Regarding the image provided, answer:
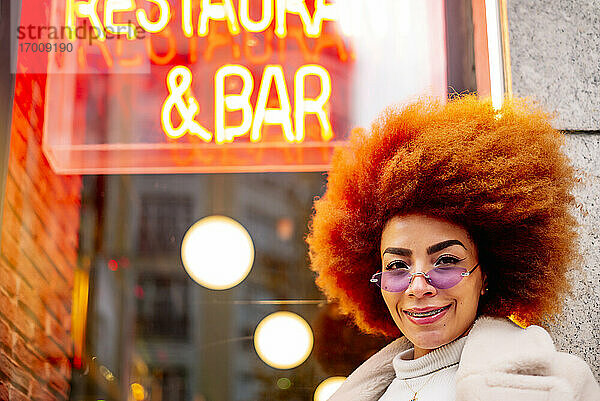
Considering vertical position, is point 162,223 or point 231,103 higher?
point 231,103

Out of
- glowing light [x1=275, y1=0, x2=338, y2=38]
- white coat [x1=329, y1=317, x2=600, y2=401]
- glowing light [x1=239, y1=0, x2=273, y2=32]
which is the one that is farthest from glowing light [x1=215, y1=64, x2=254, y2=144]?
white coat [x1=329, y1=317, x2=600, y2=401]

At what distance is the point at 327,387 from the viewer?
3061 mm

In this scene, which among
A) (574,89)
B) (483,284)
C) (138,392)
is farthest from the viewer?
(138,392)

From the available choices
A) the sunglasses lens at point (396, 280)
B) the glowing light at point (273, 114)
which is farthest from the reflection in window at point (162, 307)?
the sunglasses lens at point (396, 280)

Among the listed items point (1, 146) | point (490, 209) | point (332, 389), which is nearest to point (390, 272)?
point (490, 209)

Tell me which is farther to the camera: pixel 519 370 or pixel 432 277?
pixel 432 277

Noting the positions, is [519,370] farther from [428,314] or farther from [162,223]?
[162,223]

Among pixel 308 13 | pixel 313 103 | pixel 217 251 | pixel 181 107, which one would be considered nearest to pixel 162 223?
pixel 217 251

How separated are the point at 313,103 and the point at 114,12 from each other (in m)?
1.14

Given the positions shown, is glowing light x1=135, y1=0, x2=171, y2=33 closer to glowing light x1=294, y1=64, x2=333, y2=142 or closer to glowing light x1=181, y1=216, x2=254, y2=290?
glowing light x1=294, y1=64, x2=333, y2=142

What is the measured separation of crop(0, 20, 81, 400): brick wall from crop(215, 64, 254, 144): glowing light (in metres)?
0.81

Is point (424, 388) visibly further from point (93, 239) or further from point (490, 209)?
point (93, 239)

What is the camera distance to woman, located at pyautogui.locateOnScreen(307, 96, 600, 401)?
1801 mm

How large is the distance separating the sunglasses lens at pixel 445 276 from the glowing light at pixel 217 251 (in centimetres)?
158
